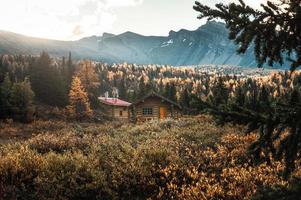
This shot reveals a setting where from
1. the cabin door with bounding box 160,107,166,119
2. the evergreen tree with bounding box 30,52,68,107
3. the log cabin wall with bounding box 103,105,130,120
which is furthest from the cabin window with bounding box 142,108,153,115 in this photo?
the evergreen tree with bounding box 30,52,68,107

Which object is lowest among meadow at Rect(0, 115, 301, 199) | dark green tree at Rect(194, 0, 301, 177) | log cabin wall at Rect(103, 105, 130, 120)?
log cabin wall at Rect(103, 105, 130, 120)

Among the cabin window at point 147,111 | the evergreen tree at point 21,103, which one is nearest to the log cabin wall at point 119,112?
the cabin window at point 147,111

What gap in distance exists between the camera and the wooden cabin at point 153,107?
55344 millimetres

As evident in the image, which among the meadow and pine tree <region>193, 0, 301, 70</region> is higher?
pine tree <region>193, 0, 301, 70</region>

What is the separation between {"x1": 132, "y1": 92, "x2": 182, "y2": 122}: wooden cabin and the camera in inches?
2179

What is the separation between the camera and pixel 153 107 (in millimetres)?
55562

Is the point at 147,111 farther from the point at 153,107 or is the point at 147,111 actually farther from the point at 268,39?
the point at 268,39

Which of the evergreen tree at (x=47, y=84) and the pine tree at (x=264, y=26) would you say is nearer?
the pine tree at (x=264, y=26)

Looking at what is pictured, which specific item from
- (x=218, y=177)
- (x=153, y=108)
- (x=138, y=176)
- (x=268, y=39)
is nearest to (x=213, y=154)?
(x=218, y=177)

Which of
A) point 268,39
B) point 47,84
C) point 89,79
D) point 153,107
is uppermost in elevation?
point 268,39

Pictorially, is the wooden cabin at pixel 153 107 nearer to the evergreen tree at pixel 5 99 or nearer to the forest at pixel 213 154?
the evergreen tree at pixel 5 99

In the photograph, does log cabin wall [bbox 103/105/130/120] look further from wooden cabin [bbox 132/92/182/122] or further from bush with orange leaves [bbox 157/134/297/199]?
bush with orange leaves [bbox 157/134/297/199]

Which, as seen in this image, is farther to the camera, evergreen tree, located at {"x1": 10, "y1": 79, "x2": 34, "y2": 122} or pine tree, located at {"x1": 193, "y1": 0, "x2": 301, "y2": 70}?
evergreen tree, located at {"x1": 10, "y1": 79, "x2": 34, "y2": 122}

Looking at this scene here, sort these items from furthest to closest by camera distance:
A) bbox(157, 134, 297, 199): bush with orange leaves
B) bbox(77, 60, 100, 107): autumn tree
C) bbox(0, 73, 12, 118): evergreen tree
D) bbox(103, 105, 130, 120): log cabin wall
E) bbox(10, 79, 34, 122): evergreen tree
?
1. bbox(77, 60, 100, 107): autumn tree
2. bbox(103, 105, 130, 120): log cabin wall
3. bbox(0, 73, 12, 118): evergreen tree
4. bbox(10, 79, 34, 122): evergreen tree
5. bbox(157, 134, 297, 199): bush with orange leaves
